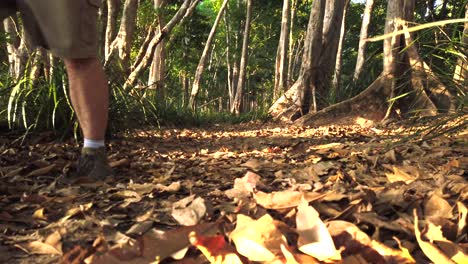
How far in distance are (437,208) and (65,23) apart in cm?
176

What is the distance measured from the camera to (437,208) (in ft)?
4.74

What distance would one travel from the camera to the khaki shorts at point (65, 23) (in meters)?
2.19

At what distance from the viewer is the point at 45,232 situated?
1438 mm

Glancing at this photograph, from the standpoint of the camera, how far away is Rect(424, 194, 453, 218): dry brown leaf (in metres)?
1.41

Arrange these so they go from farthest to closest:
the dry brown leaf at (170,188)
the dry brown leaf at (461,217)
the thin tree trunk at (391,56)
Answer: the thin tree trunk at (391,56)
the dry brown leaf at (170,188)
the dry brown leaf at (461,217)

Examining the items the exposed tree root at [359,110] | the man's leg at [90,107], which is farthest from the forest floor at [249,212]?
the exposed tree root at [359,110]

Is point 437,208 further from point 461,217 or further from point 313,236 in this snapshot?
point 313,236

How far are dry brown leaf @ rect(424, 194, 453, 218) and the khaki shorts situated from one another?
1.63 metres

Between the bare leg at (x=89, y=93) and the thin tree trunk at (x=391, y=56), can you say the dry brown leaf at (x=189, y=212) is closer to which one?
the bare leg at (x=89, y=93)

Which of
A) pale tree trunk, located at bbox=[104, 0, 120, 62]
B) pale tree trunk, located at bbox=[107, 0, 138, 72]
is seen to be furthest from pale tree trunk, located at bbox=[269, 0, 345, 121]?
pale tree trunk, located at bbox=[104, 0, 120, 62]

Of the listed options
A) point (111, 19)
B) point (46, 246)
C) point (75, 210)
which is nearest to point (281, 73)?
point (111, 19)

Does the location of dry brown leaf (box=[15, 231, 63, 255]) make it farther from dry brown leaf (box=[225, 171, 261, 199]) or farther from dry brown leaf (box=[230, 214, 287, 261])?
dry brown leaf (box=[225, 171, 261, 199])

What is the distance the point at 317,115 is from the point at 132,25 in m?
2.42

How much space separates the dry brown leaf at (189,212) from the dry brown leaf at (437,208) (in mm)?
684
